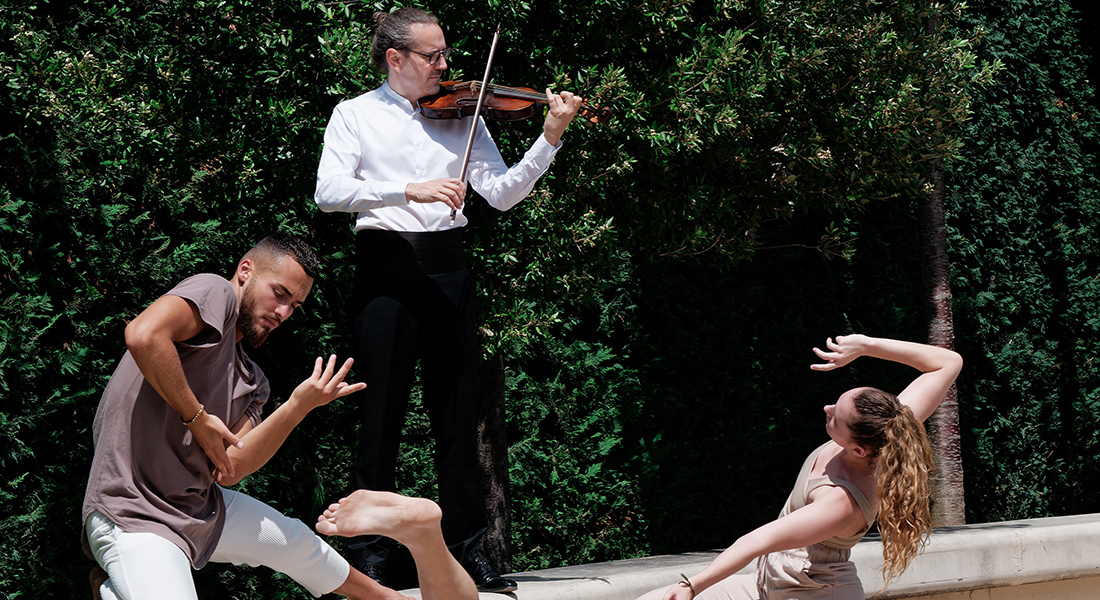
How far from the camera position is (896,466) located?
2869 millimetres

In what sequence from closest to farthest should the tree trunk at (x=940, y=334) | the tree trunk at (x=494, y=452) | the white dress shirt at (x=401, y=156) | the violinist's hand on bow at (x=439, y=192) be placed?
the violinist's hand on bow at (x=439, y=192) < the white dress shirt at (x=401, y=156) < the tree trunk at (x=494, y=452) < the tree trunk at (x=940, y=334)

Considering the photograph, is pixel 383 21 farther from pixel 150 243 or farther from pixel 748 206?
pixel 748 206

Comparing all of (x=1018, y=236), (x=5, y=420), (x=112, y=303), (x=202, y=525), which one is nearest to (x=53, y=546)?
(x=5, y=420)

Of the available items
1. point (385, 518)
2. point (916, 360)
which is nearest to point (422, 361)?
point (385, 518)

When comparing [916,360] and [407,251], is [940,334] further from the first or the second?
[407,251]

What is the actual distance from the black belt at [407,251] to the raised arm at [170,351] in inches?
36.8

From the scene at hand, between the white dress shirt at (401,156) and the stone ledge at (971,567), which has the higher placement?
the white dress shirt at (401,156)

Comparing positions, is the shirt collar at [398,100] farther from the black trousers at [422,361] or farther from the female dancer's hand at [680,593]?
the female dancer's hand at [680,593]

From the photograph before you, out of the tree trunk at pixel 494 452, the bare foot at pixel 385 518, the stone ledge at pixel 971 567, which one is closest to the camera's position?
the bare foot at pixel 385 518

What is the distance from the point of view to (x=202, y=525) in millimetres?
2586

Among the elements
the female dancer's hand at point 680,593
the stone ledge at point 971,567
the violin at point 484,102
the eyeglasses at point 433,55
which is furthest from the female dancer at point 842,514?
the eyeglasses at point 433,55

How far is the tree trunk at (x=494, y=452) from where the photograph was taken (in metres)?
4.37

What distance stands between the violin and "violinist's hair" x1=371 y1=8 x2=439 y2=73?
20 cm

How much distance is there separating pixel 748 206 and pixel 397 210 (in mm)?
2163
